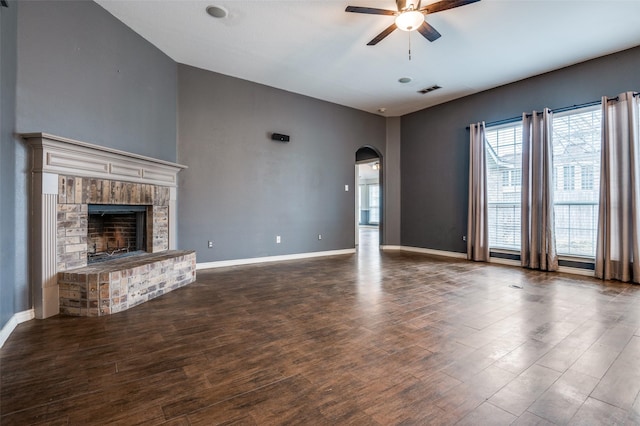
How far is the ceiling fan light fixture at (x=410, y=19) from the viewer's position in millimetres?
2977

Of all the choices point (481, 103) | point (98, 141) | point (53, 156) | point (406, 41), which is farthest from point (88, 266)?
point (481, 103)

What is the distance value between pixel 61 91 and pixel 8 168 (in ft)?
3.35

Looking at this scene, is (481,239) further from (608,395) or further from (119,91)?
(119,91)

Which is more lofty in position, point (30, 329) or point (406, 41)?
point (406, 41)

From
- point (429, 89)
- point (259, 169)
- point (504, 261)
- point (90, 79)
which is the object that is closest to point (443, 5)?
point (429, 89)

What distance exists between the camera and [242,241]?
5316 millimetres

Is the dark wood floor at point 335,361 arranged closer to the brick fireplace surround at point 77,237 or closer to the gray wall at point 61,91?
the brick fireplace surround at point 77,237

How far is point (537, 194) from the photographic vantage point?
16.1 ft

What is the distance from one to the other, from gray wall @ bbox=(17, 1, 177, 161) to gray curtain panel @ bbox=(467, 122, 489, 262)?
557 cm

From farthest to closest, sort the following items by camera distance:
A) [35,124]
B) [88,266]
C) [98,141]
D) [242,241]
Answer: [242,241]
[98,141]
[88,266]
[35,124]

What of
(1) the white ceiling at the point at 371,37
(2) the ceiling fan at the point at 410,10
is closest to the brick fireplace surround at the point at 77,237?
(1) the white ceiling at the point at 371,37

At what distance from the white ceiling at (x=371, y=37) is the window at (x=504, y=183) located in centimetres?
100

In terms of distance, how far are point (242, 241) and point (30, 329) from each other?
10.1 ft

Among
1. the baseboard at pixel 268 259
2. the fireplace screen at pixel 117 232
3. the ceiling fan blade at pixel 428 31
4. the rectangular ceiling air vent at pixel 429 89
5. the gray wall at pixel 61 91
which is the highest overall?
the rectangular ceiling air vent at pixel 429 89
